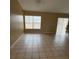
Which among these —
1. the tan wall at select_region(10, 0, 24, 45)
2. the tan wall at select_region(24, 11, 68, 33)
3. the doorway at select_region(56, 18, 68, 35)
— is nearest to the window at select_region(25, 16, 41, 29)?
the tan wall at select_region(24, 11, 68, 33)

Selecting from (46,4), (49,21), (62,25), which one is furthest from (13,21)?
(62,25)

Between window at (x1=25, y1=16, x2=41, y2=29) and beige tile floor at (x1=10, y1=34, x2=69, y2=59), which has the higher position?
window at (x1=25, y1=16, x2=41, y2=29)

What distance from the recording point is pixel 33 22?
9094 mm

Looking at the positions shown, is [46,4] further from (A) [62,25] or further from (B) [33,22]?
(A) [62,25]

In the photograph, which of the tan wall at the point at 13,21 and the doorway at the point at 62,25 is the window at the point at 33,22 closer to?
the doorway at the point at 62,25

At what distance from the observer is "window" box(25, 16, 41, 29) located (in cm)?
890

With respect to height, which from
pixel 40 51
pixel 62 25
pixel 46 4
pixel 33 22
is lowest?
pixel 40 51

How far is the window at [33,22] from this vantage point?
890 centimetres

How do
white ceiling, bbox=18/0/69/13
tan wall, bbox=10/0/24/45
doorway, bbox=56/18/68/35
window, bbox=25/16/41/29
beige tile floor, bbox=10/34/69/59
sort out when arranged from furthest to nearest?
doorway, bbox=56/18/68/35 → window, bbox=25/16/41/29 → white ceiling, bbox=18/0/69/13 → tan wall, bbox=10/0/24/45 → beige tile floor, bbox=10/34/69/59

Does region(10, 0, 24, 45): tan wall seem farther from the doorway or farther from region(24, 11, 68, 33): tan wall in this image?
the doorway
